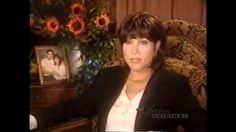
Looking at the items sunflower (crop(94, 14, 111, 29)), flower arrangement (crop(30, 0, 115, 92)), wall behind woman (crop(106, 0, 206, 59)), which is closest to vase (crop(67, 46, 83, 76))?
flower arrangement (crop(30, 0, 115, 92))

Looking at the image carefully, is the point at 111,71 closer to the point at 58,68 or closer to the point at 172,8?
the point at 58,68

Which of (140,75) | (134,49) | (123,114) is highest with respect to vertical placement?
(134,49)

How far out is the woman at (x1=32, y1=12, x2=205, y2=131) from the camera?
5.55ft

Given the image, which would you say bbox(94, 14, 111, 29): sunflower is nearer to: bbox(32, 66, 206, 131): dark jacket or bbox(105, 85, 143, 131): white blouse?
bbox(32, 66, 206, 131): dark jacket

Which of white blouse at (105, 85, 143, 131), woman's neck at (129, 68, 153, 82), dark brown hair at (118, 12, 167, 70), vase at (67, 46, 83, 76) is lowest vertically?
white blouse at (105, 85, 143, 131)

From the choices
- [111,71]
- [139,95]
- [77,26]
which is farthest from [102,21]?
[139,95]

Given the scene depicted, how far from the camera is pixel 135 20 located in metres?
1.72

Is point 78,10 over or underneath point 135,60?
over

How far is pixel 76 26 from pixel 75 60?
0.14 meters

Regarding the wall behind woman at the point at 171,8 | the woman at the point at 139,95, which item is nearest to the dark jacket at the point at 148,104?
the woman at the point at 139,95

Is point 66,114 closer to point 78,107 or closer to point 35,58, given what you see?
point 78,107

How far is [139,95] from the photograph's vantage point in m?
1.72

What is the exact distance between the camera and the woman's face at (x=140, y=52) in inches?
67.6
